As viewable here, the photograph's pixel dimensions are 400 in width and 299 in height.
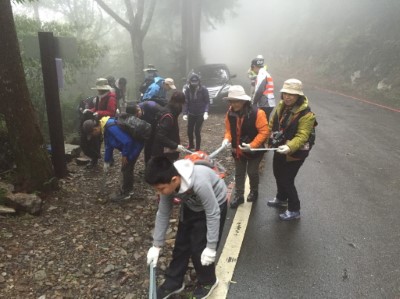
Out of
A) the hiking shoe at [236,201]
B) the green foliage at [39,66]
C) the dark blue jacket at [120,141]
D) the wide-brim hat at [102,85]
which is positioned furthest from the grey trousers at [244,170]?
the green foliage at [39,66]

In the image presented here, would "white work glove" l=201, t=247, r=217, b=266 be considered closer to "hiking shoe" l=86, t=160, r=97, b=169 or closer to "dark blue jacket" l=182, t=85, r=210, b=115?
"hiking shoe" l=86, t=160, r=97, b=169

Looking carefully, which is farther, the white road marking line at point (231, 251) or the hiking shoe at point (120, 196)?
the hiking shoe at point (120, 196)

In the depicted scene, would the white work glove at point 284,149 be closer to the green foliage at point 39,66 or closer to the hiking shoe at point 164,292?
the hiking shoe at point 164,292

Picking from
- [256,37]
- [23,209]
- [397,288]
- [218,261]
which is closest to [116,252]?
[218,261]

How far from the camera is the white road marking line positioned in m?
3.56

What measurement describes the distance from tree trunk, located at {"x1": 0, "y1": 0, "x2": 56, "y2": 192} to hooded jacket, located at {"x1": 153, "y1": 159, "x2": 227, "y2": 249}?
8.92 ft

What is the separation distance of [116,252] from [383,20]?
20.5 meters

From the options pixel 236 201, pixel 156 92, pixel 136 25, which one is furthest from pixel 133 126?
pixel 136 25

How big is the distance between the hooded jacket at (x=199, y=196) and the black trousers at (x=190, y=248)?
83 millimetres

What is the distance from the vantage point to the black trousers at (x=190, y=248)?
3301 millimetres

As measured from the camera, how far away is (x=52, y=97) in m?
5.61

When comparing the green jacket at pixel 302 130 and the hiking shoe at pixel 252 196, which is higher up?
the green jacket at pixel 302 130

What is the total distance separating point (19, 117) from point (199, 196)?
3.20m

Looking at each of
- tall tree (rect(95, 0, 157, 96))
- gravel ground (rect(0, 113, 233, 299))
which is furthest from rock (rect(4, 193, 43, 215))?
tall tree (rect(95, 0, 157, 96))
